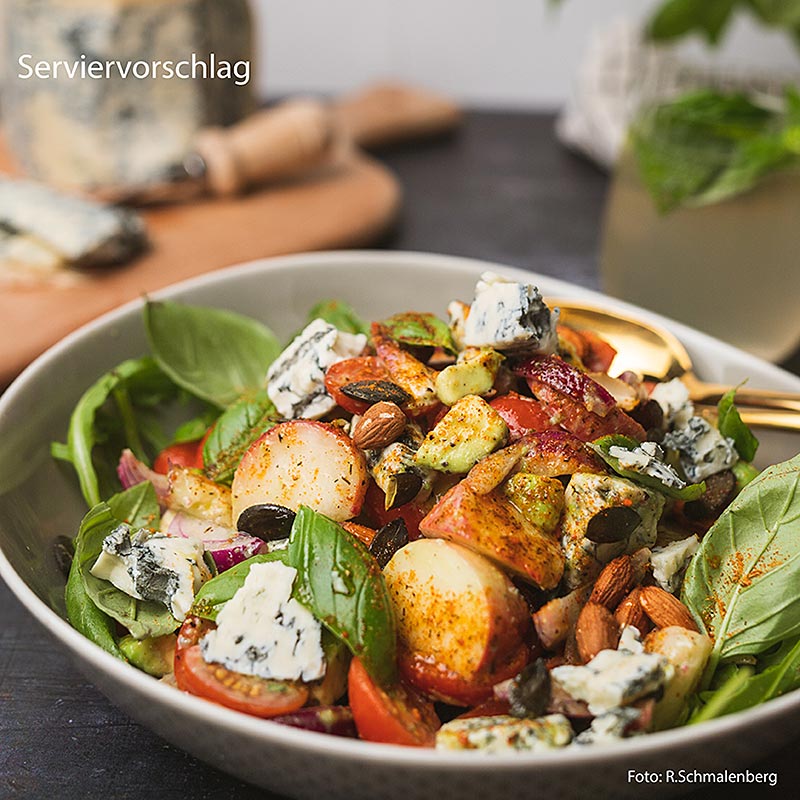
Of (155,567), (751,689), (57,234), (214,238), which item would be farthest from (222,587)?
(214,238)

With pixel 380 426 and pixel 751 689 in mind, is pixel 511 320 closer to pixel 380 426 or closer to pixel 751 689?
pixel 380 426

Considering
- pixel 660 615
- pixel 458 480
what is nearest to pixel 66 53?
pixel 458 480

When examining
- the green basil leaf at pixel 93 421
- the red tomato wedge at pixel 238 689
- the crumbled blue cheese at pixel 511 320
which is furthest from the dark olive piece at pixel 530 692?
the green basil leaf at pixel 93 421

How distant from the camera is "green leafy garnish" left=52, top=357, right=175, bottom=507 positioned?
1505 mm

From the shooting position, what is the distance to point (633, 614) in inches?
47.3

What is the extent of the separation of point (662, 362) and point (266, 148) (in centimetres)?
142

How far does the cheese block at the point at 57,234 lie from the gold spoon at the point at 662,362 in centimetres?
107

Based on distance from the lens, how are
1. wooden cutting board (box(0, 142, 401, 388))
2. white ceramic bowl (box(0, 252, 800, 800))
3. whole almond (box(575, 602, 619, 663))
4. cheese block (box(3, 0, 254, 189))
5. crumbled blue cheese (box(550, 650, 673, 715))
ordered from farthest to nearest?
cheese block (box(3, 0, 254, 189)), wooden cutting board (box(0, 142, 401, 388)), whole almond (box(575, 602, 619, 663)), crumbled blue cheese (box(550, 650, 673, 715)), white ceramic bowl (box(0, 252, 800, 800))

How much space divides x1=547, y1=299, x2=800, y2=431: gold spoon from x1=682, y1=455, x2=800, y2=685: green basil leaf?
32cm

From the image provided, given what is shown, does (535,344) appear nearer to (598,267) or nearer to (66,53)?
(598,267)

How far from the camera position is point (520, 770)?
912mm

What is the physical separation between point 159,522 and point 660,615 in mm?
686

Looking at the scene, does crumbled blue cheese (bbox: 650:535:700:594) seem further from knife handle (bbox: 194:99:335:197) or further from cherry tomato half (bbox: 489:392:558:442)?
knife handle (bbox: 194:99:335:197)

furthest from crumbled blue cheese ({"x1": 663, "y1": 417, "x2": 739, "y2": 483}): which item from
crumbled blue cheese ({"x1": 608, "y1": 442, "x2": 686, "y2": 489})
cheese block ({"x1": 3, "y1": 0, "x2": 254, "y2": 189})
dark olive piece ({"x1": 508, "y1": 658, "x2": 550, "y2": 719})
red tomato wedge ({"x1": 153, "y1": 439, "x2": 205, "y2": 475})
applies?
cheese block ({"x1": 3, "y1": 0, "x2": 254, "y2": 189})
